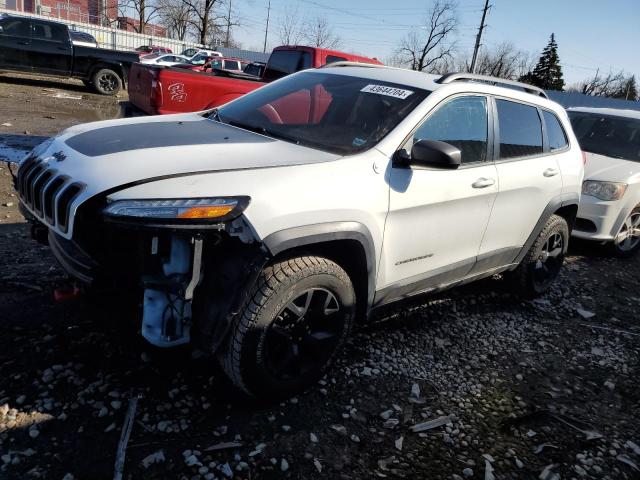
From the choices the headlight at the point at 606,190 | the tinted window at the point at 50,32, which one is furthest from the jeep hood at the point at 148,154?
the tinted window at the point at 50,32

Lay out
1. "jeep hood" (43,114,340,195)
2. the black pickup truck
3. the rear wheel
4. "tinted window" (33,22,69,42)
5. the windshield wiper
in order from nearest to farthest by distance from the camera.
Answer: "jeep hood" (43,114,340,195)
the windshield wiper
the rear wheel
the black pickup truck
"tinted window" (33,22,69,42)

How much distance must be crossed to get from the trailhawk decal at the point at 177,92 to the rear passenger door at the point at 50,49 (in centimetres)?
919

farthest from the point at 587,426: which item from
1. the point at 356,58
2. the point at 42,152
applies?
the point at 356,58

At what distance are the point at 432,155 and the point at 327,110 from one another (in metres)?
0.86

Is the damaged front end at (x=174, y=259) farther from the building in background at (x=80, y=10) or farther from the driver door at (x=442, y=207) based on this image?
the building in background at (x=80, y=10)

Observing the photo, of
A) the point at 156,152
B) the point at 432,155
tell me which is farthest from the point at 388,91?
the point at 156,152

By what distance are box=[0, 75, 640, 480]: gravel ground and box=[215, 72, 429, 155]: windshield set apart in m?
1.38

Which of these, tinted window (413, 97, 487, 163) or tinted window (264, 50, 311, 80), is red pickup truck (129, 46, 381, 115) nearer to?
tinted window (264, 50, 311, 80)

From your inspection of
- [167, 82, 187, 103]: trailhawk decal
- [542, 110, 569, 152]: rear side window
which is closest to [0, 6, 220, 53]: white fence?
[167, 82, 187, 103]: trailhawk decal

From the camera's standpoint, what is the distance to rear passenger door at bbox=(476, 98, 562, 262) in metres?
3.58

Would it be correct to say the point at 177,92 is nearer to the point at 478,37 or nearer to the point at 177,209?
the point at 177,209

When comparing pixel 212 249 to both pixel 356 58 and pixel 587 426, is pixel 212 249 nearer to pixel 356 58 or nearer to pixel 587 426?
pixel 587 426

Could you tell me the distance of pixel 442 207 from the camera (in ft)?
10.0

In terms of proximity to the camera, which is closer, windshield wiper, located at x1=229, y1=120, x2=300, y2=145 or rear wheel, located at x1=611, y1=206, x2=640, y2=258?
windshield wiper, located at x1=229, y1=120, x2=300, y2=145
